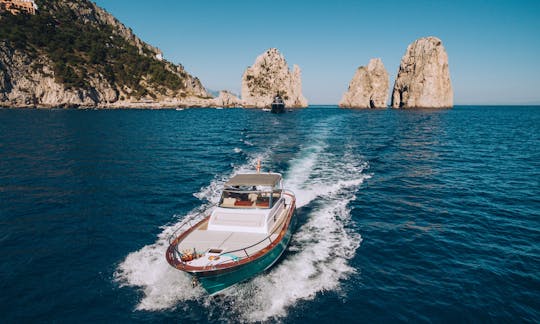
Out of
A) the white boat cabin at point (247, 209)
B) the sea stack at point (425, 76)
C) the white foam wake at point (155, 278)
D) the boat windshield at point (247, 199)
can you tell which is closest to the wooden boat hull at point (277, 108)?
the sea stack at point (425, 76)

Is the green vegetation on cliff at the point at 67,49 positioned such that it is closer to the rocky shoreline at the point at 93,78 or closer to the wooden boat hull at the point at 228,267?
the rocky shoreline at the point at 93,78

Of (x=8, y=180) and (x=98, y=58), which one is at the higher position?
(x=98, y=58)

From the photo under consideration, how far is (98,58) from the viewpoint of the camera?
178375mm

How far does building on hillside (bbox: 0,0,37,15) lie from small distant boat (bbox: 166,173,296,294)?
226 metres

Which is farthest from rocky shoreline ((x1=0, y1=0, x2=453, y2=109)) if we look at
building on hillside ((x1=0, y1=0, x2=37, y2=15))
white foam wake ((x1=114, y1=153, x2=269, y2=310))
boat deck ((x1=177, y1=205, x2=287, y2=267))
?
boat deck ((x1=177, y1=205, x2=287, y2=267))

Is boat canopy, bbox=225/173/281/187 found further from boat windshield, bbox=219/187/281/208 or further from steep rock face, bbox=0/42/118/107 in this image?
steep rock face, bbox=0/42/118/107

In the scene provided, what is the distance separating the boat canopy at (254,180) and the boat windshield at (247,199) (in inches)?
21.2

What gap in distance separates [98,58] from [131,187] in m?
189

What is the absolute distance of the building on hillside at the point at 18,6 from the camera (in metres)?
169

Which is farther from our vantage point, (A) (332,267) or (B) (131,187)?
(B) (131,187)

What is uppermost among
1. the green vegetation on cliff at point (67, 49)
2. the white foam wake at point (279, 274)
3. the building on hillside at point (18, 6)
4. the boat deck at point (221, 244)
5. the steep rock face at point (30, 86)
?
the building on hillside at point (18, 6)

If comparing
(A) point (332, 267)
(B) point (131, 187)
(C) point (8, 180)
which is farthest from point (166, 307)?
(C) point (8, 180)

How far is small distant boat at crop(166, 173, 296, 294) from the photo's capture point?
11.5 m

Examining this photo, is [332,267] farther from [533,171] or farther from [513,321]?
[533,171]
